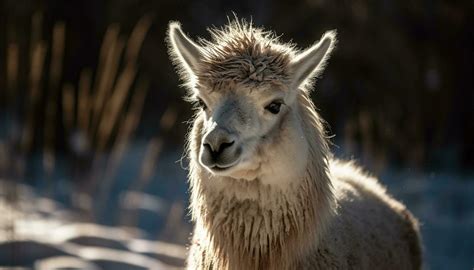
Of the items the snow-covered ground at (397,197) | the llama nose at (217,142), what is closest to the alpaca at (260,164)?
the llama nose at (217,142)

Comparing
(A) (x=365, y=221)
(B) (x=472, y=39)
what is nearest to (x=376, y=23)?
(B) (x=472, y=39)

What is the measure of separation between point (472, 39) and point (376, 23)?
1415mm

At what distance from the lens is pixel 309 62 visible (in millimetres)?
4219

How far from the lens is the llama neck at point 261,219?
13.1 feet

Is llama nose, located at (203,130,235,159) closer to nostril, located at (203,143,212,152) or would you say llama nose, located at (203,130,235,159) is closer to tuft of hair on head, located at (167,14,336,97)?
nostril, located at (203,143,212,152)

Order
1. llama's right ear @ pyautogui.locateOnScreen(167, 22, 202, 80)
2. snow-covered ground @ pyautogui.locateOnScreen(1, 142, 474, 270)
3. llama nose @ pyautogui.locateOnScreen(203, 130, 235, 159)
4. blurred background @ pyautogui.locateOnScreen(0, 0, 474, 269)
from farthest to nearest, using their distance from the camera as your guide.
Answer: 1. blurred background @ pyautogui.locateOnScreen(0, 0, 474, 269)
2. snow-covered ground @ pyautogui.locateOnScreen(1, 142, 474, 270)
3. llama's right ear @ pyautogui.locateOnScreen(167, 22, 202, 80)
4. llama nose @ pyautogui.locateOnScreen(203, 130, 235, 159)

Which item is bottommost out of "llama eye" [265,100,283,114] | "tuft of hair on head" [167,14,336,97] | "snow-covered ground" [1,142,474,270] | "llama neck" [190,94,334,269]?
"llama neck" [190,94,334,269]

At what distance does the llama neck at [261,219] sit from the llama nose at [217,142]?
0.31 meters

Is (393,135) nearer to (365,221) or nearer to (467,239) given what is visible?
(467,239)

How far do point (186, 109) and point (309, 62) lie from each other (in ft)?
28.0

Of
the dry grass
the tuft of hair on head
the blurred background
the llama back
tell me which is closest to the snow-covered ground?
the blurred background

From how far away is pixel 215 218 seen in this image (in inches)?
161

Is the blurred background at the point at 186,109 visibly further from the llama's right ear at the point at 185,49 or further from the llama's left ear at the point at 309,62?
the llama's left ear at the point at 309,62

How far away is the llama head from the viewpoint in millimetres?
3787
